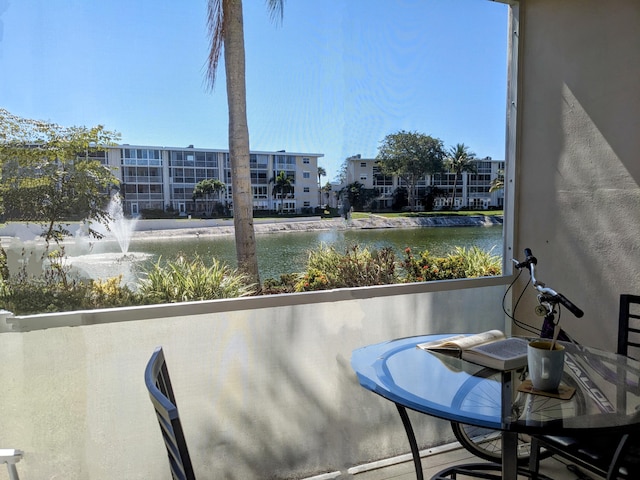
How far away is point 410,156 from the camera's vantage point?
9.51 feet

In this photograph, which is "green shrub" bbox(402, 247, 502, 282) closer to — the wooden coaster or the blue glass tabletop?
the blue glass tabletop

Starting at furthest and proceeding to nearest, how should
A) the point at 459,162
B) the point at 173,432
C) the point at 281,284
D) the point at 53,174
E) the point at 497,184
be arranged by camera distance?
the point at 497,184
the point at 459,162
the point at 281,284
the point at 53,174
the point at 173,432

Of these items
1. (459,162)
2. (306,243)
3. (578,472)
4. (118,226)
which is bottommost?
(578,472)

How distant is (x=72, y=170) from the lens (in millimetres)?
2133

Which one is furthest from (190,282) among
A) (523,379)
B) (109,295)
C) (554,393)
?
(554,393)

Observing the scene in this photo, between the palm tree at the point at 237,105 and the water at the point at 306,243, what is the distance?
0.06 metres

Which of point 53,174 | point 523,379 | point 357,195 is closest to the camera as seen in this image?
point 523,379

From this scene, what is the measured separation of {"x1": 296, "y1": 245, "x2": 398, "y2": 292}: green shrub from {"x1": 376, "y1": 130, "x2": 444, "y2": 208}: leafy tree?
433 mm

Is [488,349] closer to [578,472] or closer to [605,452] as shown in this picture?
[605,452]

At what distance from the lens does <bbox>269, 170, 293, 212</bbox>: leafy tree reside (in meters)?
2.57

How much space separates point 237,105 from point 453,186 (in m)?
1.47

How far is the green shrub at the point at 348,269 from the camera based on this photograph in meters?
2.66

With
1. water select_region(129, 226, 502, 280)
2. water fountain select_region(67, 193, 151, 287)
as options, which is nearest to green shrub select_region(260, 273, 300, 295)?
water select_region(129, 226, 502, 280)

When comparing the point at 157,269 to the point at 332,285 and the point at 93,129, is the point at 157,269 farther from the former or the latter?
the point at 332,285
